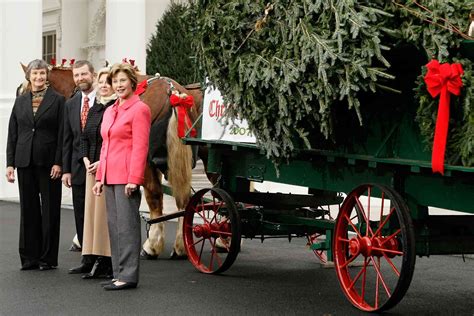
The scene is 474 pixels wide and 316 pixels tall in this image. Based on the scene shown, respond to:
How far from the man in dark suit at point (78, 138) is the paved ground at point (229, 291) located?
0.60 metres

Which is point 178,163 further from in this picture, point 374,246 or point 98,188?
point 374,246

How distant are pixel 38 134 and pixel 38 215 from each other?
753mm

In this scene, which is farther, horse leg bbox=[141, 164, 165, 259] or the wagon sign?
horse leg bbox=[141, 164, 165, 259]

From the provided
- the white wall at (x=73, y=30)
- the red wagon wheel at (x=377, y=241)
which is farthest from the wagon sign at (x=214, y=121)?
the white wall at (x=73, y=30)

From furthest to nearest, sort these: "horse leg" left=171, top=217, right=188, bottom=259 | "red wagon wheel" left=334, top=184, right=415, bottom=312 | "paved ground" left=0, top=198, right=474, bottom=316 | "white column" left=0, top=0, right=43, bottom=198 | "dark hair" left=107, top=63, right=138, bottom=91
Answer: "white column" left=0, top=0, right=43, bottom=198
"horse leg" left=171, top=217, right=188, bottom=259
"dark hair" left=107, top=63, right=138, bottom=91
"paved ground" left=0, top=198, right=474, bottom=316
"red wagon wheel" left=334, top=184, right=415, bottom=312

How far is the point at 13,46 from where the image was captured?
1994 cm

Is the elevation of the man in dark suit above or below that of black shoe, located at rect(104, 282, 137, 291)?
above

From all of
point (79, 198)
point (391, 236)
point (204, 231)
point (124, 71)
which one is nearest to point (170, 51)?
point (79, 198)

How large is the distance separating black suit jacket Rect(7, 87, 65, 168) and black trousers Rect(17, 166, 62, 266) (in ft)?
0.35

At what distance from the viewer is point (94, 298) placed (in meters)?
8.24

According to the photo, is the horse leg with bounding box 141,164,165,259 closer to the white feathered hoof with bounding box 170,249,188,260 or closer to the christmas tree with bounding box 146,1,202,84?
the white feathered hoof with bounding box 170,249,188,260

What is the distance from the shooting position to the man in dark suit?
378 inches

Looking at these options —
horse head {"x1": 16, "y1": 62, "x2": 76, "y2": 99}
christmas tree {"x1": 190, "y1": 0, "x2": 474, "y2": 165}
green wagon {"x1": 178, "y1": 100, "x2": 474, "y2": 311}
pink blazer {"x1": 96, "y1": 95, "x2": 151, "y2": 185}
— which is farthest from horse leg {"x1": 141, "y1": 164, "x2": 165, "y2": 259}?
christmas tree {"x1": 190, "y1": 0, "x2": 474, "y2": 165}

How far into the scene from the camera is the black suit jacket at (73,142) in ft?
31.4
